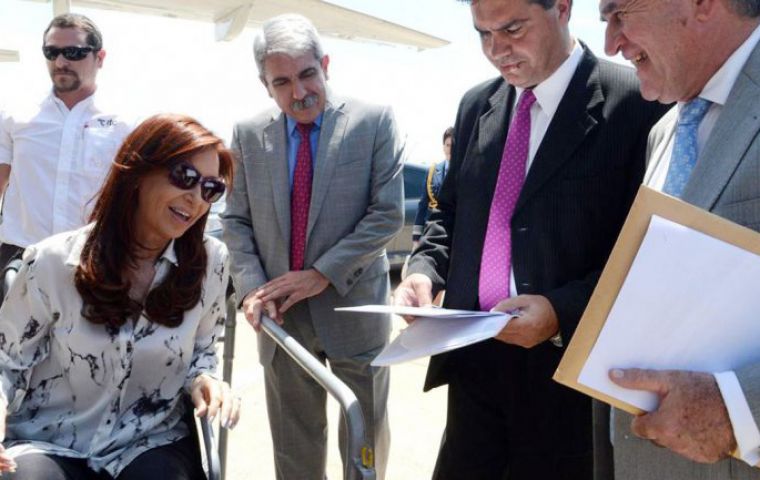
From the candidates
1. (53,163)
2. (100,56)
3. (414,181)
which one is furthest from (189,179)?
(414,181)

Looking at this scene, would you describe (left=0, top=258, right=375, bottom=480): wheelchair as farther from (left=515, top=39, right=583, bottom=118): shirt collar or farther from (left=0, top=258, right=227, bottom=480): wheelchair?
(left=515, top=39, right=583, bottom=118): shirt collar

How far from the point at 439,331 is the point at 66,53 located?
276cm

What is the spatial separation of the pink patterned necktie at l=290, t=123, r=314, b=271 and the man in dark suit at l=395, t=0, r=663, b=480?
2.24 feet

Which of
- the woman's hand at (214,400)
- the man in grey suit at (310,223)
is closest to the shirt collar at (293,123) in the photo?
the man in grey suit at (310,223)

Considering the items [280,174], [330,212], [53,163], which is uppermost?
[280,174]

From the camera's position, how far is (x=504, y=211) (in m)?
2.05

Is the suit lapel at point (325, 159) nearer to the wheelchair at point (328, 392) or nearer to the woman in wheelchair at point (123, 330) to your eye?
the wheelchair at point (328, 392)

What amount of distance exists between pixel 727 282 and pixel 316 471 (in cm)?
214

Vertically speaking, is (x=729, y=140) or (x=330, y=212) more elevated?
(x=729, y=140)

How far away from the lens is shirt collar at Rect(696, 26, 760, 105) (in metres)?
1.33

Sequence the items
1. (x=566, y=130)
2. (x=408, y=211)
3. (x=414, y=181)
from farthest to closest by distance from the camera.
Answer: (x=414, y=181) < (x=408, y=211) < (x=566, y=130)

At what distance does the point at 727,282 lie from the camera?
1147 millimetres

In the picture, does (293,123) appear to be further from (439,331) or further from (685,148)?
(685,148)

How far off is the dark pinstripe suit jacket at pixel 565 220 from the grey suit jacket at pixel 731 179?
53cm
